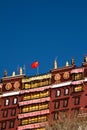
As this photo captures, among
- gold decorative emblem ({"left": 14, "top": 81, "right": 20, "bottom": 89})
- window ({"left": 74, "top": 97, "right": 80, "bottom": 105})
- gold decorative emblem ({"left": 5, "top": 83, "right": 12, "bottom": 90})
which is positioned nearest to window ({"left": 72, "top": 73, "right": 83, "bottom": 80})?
window ({"left": 74, "top": 97, "right": 80, "bottom": 105})

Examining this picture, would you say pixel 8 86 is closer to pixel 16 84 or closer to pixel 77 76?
pixel 16 84

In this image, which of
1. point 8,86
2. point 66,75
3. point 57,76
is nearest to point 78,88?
point 66,75

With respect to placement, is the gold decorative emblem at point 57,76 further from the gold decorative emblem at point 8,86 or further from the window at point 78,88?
the gold decorative emblem at point 8,86

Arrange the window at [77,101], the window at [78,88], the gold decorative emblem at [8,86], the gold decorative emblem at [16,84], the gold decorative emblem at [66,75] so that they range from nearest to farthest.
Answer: the window at [77,101], the window at [78,88], the gold decorative emblem at [66,75], the gold decorative emblem at [16,84], the gold decorative emblem at [8,86]

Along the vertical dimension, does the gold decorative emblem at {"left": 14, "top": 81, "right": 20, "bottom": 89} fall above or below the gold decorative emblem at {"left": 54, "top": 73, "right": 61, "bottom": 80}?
below

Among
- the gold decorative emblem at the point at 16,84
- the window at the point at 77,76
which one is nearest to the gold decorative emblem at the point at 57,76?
the window at the point at 77,76

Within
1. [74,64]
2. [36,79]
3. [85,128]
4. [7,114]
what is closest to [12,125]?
[7,114]

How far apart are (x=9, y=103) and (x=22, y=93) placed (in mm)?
4727

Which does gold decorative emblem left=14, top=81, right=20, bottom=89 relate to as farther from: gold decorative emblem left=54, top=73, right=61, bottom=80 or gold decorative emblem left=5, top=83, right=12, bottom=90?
gold decorative emblem left=54, top=73, right=61, bottom=80

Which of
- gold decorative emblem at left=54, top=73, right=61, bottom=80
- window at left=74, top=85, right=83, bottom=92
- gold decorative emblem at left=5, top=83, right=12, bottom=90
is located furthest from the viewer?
gold decorative emblem at left=5, top=83, right=12, bottom=90

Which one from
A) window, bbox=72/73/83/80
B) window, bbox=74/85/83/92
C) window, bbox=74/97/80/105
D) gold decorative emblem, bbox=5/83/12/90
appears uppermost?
window, bbox=72/73/83/80

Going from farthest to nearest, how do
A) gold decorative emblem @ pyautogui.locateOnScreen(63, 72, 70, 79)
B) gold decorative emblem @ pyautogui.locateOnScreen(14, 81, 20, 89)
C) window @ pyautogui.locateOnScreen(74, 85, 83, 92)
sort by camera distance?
1. gold decorative emblem @ pyautogui.locateOnScreen(14, 81, 20, 89)
2. gold decorative emblem @ pyautogui.locateOnScreen(63, 72, 70, 79)
3. window @ pyautogui.locateOnScreen(74, 85, 83, 92)

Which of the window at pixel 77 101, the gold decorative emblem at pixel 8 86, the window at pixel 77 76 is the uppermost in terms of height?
the window at pixel 77 76

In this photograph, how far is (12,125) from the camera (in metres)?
148
